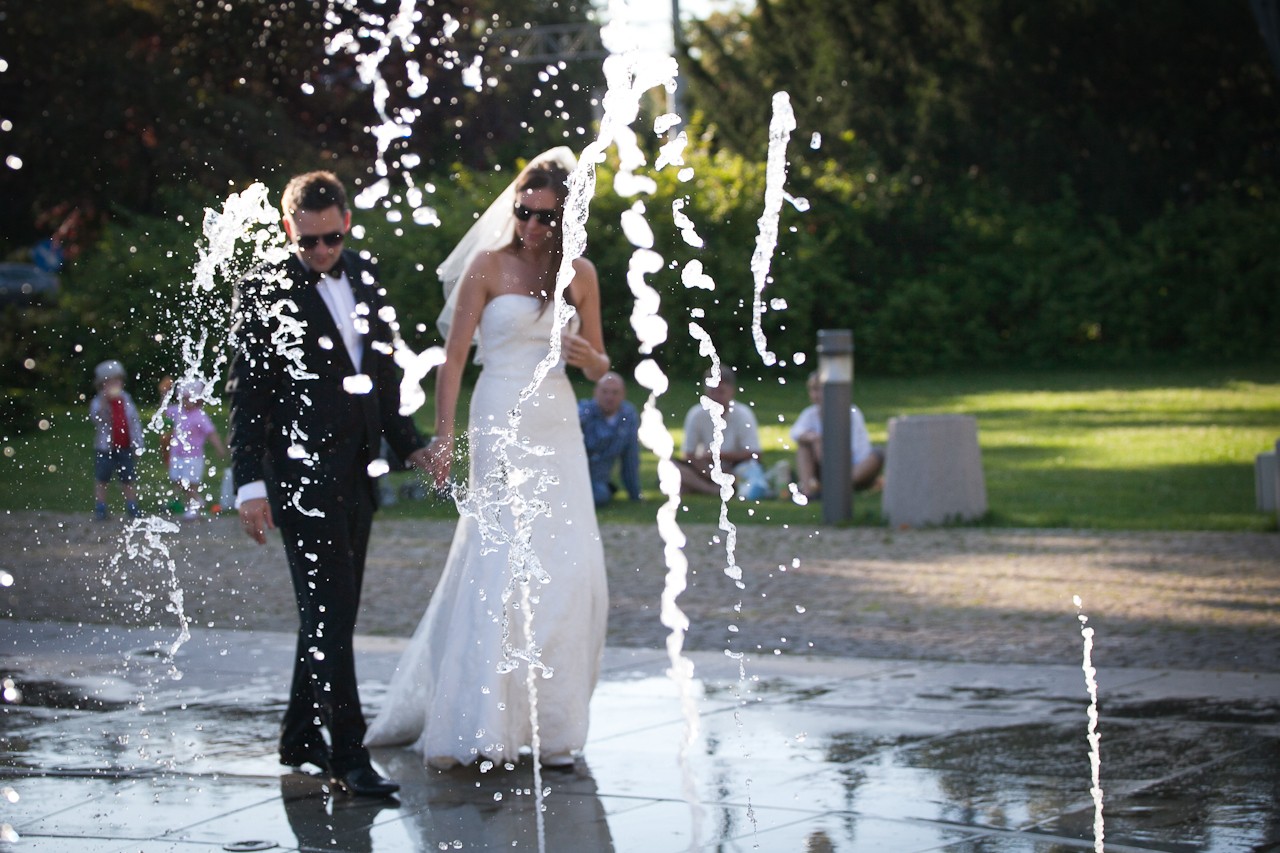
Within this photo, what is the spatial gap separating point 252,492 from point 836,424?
8331 mm

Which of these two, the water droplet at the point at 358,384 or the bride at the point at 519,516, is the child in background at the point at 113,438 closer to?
the bride at the point at 519,516

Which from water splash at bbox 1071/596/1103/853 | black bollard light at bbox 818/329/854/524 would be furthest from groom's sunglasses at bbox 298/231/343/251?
black bollard light at bbox 818/329/854/524

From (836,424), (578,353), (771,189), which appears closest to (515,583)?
(578,353)

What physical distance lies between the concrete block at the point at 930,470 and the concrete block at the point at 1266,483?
2.13 meters

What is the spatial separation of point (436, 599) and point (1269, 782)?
2849 mm

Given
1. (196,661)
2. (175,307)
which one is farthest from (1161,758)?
(175,307)

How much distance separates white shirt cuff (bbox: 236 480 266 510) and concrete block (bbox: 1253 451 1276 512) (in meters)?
9.67

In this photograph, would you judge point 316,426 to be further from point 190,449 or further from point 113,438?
point 113,438

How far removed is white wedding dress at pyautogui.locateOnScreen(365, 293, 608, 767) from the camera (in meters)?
5.96

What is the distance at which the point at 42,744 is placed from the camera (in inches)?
251

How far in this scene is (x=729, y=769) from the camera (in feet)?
19.3

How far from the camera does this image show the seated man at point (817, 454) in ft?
49.8

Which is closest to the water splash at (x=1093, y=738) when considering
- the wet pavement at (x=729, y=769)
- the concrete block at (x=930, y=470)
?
the wet pavement at (x=729, y=769)

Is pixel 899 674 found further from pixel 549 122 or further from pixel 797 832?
pixel 549 122
